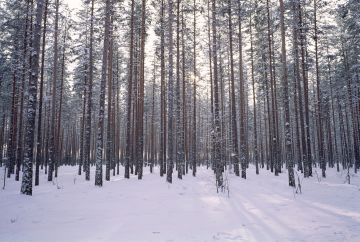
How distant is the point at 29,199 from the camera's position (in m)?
11.8

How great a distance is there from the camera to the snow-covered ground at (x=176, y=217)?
686 centimetres

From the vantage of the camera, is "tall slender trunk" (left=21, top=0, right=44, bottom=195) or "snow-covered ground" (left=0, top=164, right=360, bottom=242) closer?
"snow-covered ground" (left=0, top=164, right=360, bottom=242)

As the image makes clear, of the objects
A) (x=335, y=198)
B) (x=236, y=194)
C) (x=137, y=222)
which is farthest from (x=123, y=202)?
(x=335, y=198)

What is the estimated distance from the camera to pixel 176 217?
8734mm

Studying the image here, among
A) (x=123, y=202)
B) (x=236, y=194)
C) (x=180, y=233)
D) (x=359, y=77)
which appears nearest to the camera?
(x=180, y=233)

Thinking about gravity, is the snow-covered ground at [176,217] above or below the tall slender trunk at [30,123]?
below

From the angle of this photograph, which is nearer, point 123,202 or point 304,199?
point 123,202

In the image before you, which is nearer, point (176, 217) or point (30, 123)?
point (176, 217)

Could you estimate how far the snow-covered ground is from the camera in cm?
686

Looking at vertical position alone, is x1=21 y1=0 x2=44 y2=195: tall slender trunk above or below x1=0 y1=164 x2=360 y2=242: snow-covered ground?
above

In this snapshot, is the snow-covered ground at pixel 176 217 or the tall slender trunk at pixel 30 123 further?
the tall slender trunk at pixel 30 123

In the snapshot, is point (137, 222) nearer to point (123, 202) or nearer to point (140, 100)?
point (123, 202)

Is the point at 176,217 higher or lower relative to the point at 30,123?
lower

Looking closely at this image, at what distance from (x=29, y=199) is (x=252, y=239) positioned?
30.8ft
